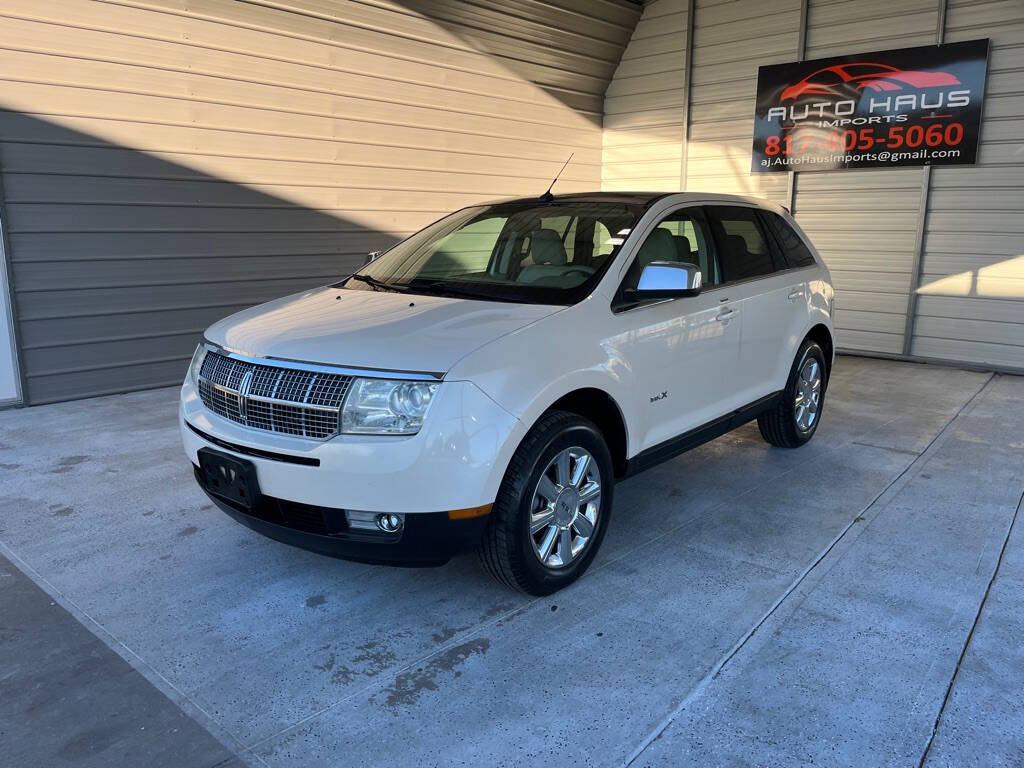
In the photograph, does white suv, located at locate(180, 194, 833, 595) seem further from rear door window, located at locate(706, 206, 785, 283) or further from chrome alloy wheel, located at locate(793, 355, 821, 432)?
chrome alloy wheel, located at locate(793, 355, 821, 432)

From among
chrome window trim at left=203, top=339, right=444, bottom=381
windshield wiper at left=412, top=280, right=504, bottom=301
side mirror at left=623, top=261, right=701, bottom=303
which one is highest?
side mirror at left=623, top=261, right=701, bottom=303

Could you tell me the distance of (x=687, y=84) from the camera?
33.1 feet

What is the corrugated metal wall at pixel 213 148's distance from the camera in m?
6.13

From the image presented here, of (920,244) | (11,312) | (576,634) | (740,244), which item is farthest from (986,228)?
(11,312)

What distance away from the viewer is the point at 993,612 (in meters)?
3.11

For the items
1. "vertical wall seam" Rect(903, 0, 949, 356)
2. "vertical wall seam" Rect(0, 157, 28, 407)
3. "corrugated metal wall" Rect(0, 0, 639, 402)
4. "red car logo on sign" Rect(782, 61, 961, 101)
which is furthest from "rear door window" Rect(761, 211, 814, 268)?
"vertical wall seam" Rect(0, 157, 28, 407)

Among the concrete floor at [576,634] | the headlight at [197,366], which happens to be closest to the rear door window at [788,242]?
the concrete floor at [576,634]

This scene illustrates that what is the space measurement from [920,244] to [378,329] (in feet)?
24.3

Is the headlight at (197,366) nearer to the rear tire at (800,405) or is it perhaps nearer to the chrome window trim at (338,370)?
the chrome window trim at (338,370)

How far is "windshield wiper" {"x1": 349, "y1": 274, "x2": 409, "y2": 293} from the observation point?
378 centimetres

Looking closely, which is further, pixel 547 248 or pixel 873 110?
pixel 873 110

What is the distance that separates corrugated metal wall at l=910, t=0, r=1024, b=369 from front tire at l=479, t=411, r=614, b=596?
6.63m

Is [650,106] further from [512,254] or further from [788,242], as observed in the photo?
[512,254]

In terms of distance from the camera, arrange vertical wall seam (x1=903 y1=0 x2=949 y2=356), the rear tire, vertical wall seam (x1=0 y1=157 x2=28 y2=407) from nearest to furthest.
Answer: the rear tire
vertical wall seam (x1=0 y1=157 x2=28 y2=407)
vertical wall seam (x1=903 y1=0 x2=949 y2=356)
